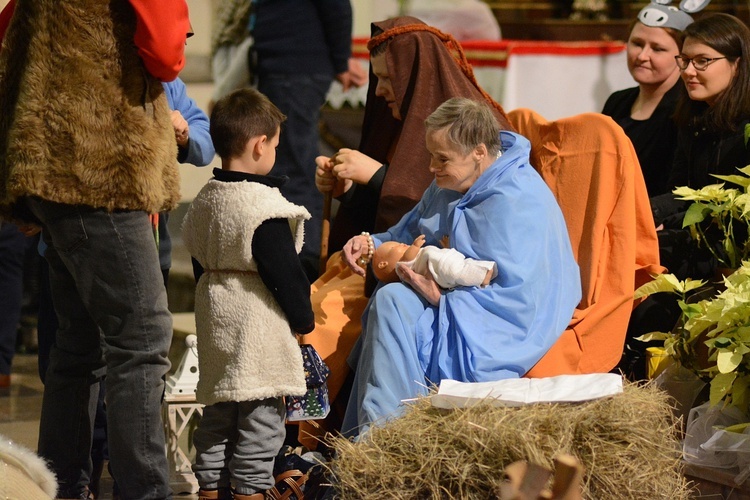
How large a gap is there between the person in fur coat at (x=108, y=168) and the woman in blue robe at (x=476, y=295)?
682 millimetres

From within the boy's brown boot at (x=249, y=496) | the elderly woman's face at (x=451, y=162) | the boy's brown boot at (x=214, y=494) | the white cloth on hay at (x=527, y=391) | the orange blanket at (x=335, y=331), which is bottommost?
the boy's brown boot at (x=214, y=494)

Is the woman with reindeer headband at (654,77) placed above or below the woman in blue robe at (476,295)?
above

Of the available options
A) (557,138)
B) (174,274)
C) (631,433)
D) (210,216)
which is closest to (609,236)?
(557,138)

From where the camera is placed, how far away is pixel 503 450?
8.78 feet

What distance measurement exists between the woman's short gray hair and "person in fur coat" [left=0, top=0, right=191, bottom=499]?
881mm

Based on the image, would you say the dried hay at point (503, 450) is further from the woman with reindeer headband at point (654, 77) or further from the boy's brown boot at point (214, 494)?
the woman with reindeer headband at point (654, 77)

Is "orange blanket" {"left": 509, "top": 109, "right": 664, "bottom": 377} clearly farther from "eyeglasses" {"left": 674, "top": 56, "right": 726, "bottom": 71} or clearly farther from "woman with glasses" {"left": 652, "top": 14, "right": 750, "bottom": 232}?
"eyeglasses" {"left": 674, "top": 56, "right": 726, "bottom": 71}

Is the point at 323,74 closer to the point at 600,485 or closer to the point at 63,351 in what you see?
the point at 63,351

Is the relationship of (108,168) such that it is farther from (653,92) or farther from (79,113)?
(653,92)

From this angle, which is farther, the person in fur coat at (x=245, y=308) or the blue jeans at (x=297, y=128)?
the blue jeans at (x=297, y=128)

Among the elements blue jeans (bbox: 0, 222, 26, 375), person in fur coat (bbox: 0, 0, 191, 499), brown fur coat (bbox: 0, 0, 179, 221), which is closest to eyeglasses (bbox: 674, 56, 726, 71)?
person in fur coat (bbox: 0, 0, 191, 499)

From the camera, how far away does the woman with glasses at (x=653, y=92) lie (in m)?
4.68

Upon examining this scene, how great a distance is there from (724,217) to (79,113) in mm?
2243

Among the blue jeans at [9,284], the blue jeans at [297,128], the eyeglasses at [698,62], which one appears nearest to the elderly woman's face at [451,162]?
the eyeglasses at [698,62]
